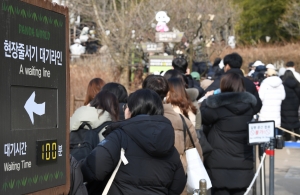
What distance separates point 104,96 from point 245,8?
4689 centimetres

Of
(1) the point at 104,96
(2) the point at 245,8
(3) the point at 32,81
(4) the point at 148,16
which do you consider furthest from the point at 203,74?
(2) the point at 245,8

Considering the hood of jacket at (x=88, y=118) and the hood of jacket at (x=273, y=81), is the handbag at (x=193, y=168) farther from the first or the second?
the hood of jacket at (x=273, y=81)

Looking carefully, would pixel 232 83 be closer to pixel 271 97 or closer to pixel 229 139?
pixel 229 139

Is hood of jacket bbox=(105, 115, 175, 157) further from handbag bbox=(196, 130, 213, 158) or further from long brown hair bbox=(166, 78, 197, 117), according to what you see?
handbag bbox=(196, 130, 213, 158)

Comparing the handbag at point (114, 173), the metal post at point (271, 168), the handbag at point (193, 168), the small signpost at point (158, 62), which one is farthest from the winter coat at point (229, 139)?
the small signpost at point (158, 62)

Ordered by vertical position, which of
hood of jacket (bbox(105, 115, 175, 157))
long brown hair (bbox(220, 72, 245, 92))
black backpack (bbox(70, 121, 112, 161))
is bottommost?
black backpack (bbox(70, 121, 112, 161))

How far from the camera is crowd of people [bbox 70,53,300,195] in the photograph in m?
4.41

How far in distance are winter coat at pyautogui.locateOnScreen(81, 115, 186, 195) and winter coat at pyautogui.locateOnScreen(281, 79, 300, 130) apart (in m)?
11.4

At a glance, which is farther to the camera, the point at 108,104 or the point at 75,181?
the point at 108,104

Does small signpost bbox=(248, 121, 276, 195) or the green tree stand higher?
the green tree

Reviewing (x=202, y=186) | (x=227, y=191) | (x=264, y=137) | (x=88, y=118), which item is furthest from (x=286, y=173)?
(x=202, y=186)

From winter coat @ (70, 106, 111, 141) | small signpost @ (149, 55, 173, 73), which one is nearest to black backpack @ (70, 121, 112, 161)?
winter coat @ (70, 106, 111, 141)

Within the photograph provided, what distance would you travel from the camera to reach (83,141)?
216 inches

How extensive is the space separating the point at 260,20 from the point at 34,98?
47689 mm
